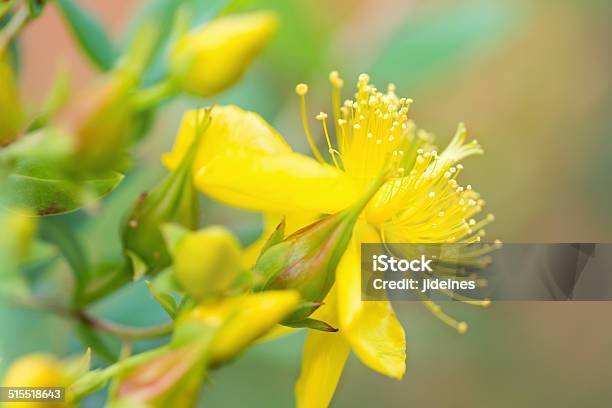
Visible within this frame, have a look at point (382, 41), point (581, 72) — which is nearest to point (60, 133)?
point (382, 41)

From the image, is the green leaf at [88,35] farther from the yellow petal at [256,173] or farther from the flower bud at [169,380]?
the flower bud at [169,380]

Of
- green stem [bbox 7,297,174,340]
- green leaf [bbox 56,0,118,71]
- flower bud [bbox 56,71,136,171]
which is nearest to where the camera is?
flower bud [bbox 56,71,136,171]

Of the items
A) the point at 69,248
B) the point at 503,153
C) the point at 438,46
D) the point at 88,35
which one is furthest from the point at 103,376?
the point at 503,153

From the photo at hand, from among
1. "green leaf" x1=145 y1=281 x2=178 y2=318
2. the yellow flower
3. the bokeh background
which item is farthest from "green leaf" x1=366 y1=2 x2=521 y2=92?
"green leaf" x1=145 y1=281 x2=178 y2=318

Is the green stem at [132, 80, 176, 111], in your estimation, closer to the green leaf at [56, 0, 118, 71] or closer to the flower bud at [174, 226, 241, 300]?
the flower bud at [174, 226, 241, 300]

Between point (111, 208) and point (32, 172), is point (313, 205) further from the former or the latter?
point (111, 208)

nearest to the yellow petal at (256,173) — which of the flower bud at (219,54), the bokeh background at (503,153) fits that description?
the flower bud at (219,54)
